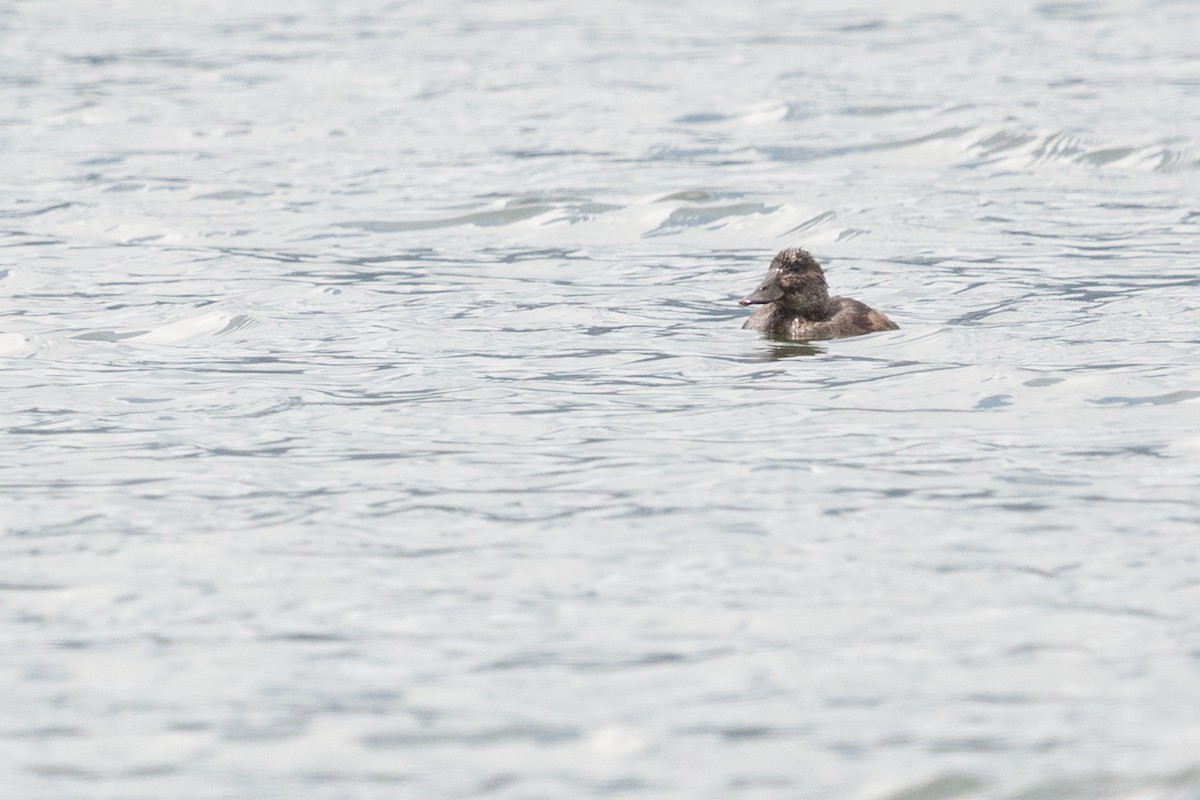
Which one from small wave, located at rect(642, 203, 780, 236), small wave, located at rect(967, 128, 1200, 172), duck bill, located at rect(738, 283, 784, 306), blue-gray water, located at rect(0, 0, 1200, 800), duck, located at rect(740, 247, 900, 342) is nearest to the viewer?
blue-gray water, located at rect(0, 0, 1200, 800)

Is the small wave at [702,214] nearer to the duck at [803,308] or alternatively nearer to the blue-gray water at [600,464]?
the blue-gray water at [600,464]

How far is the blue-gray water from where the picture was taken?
592 cm

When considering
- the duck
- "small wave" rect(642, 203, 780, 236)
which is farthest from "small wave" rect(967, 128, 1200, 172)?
the duck

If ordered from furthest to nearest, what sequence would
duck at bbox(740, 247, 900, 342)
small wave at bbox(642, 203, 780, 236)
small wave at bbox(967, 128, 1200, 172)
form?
1. small wave at bbox(967, 128, 1200, 172)
2. small wave at bbox(642, 203, 780, 236)
3. duck at bbox(740, 247, 900, 342)

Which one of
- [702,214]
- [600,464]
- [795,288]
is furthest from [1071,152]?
[600,464]

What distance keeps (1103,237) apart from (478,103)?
889 cm

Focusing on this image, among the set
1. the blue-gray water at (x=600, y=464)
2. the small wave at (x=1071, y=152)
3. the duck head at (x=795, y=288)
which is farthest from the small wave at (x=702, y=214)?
the duck head at (x=795, y=288)

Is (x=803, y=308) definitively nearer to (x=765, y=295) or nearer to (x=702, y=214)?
(x=765, y=295)

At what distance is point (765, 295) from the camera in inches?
467

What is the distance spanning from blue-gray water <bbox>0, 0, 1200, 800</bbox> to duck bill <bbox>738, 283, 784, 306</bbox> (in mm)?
294

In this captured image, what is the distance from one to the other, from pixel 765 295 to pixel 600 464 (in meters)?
3.46

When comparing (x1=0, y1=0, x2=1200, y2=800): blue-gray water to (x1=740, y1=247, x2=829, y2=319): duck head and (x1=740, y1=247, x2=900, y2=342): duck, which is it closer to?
(x1=740, y1=247, x2=900, y2=342): duck

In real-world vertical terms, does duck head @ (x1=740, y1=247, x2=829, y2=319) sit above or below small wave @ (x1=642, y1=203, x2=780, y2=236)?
above

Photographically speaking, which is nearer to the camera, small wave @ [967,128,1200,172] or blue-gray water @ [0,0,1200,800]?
blue-gray water @ [0,0,1200,800]
